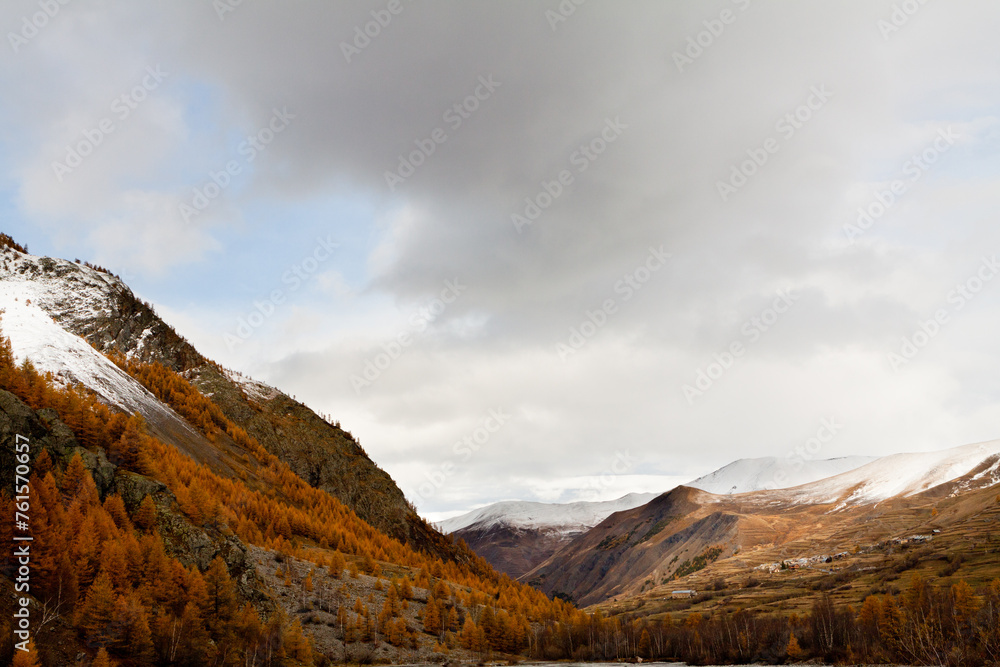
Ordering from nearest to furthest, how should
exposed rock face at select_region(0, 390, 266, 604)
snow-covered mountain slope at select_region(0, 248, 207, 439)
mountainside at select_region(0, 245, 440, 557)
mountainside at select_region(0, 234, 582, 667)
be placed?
mountainside at select_region(0, 234, 582, 667), exposed rock face at select_region(0, 390, 266, 604), snow-covered mountain slope at select_region(0, 248, 207, 439), mountainside at select_region(0, 245, 440, 557)

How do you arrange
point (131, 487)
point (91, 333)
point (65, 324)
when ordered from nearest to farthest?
point (131, 487) → point (65, 324) → point (91, 333)

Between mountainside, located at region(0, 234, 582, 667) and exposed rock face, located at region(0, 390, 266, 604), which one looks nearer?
mountainside, located at region(0, 234, 582, 667)

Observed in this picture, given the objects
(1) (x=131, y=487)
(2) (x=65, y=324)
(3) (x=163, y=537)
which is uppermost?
(2) (x=65, y=324)

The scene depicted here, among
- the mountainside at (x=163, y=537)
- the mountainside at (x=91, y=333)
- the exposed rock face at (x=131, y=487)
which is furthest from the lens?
the mountainside at (x=91, y=333)

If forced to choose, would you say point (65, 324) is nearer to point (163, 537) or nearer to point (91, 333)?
point (91, 333)

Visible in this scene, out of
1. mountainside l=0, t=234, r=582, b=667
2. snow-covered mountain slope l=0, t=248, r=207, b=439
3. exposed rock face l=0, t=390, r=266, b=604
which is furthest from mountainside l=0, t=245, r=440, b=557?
exposed rock face l=0, t=390, r=266, b=604

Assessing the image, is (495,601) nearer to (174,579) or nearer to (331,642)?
(331,642)

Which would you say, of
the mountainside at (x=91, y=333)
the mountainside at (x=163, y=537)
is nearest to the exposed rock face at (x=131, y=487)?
the mountainside at (x=163, y=537)

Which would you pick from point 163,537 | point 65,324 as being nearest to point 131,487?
point 163,537

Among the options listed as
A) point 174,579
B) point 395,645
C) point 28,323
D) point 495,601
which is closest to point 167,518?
point 174,579

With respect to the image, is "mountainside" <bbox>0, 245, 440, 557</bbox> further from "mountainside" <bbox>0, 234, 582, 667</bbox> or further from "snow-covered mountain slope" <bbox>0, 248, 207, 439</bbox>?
"mountainside" <bbox>0, 234, 582, 667</bbox>

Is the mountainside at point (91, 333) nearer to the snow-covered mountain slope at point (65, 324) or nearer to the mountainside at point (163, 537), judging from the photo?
the snow-covered mountain slope at point (65, 324)

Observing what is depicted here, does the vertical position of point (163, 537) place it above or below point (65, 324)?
below

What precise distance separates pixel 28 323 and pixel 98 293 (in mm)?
69934
